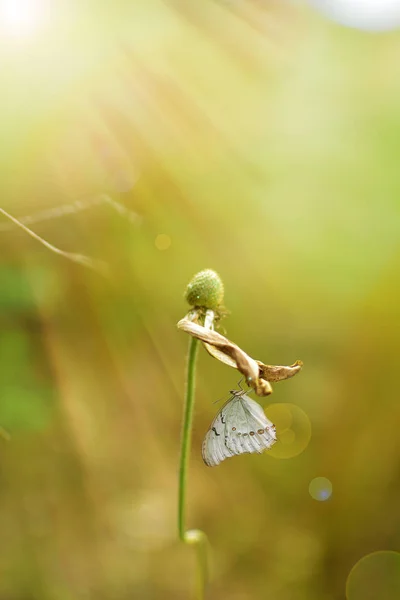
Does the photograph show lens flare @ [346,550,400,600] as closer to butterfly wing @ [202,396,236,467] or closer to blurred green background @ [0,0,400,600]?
blurred green background @ [0,0,400,600]

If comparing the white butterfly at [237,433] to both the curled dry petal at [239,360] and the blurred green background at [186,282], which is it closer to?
the curled dry petal at [239,360]

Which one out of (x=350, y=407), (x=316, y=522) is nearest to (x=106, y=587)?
(x=316, y=522)

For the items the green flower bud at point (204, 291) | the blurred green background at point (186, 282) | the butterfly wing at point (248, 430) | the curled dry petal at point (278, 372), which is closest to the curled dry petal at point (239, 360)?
the curled dry petal at point (278, 372)

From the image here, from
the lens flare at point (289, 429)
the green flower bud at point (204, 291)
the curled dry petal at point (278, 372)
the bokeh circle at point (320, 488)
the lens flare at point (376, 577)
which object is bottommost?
the lens flare at point (376, 577)

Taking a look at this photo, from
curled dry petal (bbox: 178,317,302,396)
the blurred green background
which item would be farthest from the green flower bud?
the blurred green background

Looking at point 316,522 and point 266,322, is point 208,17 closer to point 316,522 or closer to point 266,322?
point 266,322

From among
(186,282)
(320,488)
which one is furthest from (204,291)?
(320,488)

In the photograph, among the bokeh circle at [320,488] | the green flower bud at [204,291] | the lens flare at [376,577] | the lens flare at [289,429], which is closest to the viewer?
the green flower bud at [204,291]
